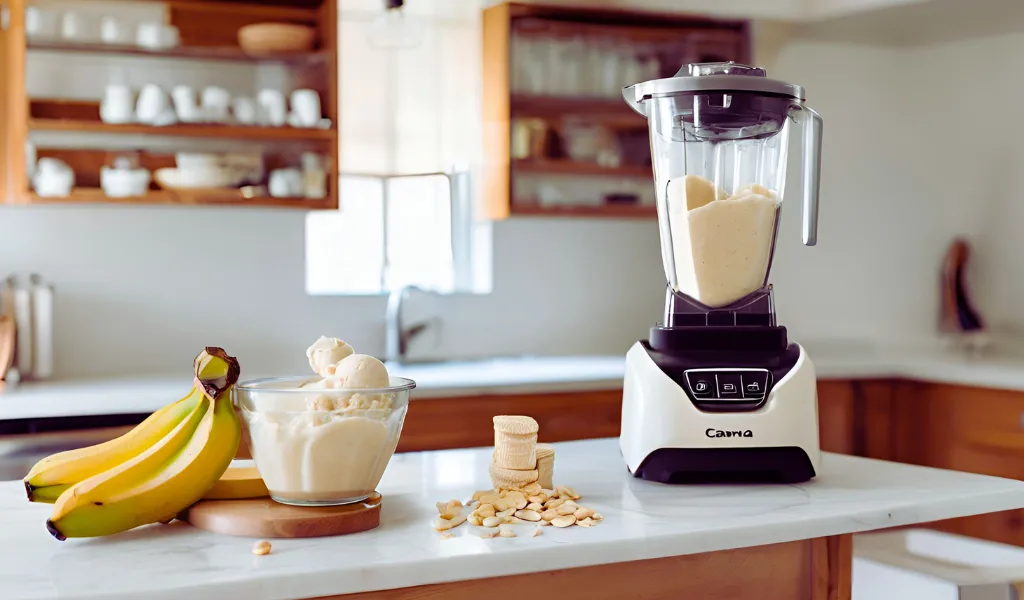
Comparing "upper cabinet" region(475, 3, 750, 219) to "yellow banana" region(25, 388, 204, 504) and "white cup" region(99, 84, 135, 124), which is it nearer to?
"white cup" region(99, 84, 135, 124)

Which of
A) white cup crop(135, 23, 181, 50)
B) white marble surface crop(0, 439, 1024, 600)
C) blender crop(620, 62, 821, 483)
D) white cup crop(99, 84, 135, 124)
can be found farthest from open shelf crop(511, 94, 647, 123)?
white marble surface crop(0, 439, 1024, 600)

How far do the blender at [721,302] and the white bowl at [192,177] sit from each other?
5.70 feet

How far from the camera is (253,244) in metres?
3.40

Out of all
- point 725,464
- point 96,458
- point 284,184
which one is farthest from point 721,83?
point 284,184

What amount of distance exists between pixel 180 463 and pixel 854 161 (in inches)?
136

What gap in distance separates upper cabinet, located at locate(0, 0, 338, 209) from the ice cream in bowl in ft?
6.49

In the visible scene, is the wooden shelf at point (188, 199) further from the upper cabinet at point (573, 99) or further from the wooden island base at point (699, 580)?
the wooden island base at point (699, 580)

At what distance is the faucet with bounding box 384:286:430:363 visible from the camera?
3492 mm

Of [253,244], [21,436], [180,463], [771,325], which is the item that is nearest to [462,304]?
[253,244]

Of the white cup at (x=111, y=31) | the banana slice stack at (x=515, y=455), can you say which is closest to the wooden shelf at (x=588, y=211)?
the white cup at (x=111, y=31)

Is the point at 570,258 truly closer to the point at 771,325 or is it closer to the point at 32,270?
the point at 32,270

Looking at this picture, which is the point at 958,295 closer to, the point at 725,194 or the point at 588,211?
the point at 588,211

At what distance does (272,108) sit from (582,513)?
2218 mm

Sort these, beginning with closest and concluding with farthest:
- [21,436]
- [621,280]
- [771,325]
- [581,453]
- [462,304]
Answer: [771,325] < [581,453] < [21,436] < [462,304] < [621,280]
